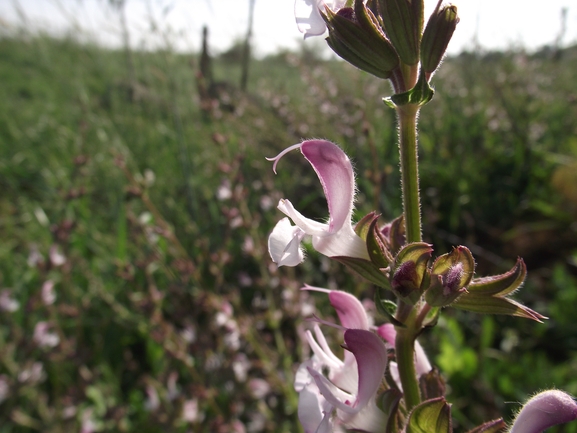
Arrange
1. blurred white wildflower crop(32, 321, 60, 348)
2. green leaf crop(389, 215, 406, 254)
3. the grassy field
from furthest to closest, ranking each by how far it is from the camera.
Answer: blurred white wildflower crop(32, 321, 60, 348), the grassy field, green leaf crop(389, 215, 406, 254)

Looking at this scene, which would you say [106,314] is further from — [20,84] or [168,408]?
[20,84]

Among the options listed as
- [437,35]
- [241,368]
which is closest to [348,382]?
[437,35]

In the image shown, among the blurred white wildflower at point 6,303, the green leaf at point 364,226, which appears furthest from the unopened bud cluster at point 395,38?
the blurred white wildflower at point 6,303

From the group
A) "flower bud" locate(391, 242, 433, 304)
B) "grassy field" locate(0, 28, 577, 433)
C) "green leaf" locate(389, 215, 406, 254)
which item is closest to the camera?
"flower bud" locate(391, 242, 433, 304)

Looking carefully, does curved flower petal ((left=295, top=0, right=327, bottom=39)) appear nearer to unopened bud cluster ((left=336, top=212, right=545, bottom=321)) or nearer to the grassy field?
unopened bud cluster ((left=336, top=212, right=545, bottom=321))

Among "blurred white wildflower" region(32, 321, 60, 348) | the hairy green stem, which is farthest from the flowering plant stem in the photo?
"blurred white wildflower" region(32, 321, 60, 348)
